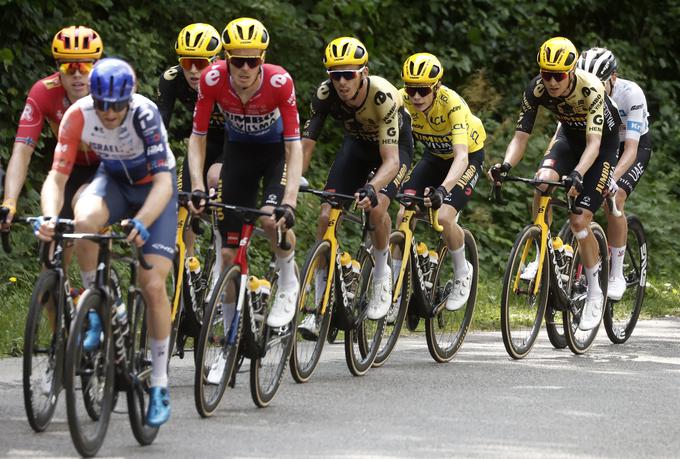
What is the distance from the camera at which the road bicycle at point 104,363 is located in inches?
260

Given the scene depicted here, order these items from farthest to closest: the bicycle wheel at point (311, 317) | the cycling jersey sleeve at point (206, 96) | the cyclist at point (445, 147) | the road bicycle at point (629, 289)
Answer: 1. the road bicycle at point (629, 289)
2. the cyclist at point (445, 147)
3. the bicycle wheel at point (311, 317)
4. the cycling jersey sleeve at point (206, 96)

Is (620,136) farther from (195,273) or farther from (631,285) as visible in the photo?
(195,273)

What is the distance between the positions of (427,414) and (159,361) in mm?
1739

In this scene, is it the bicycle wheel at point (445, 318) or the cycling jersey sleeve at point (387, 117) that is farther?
the bicycle wheel at point (445, 318)

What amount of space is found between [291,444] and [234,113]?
2405 millimetres

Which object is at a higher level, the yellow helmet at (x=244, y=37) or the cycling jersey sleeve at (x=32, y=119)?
the yellow helmet at (x=244, y=37)

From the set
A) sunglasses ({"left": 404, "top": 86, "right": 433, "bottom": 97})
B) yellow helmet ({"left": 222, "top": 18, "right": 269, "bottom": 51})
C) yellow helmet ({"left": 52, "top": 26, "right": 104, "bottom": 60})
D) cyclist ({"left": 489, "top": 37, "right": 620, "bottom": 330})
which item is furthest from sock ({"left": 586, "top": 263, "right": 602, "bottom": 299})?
yellow helmet ({"left": 52, "top": 26, "right": 104, "bottom": 60})

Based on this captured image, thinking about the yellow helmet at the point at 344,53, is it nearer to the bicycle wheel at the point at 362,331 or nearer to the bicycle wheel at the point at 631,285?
the bicycle wheel at the point at 362,331

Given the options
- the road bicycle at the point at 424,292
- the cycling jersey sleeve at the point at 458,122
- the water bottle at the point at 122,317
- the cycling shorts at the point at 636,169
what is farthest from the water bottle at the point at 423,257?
the water bottle at the point at 122,317

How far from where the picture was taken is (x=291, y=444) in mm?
7230

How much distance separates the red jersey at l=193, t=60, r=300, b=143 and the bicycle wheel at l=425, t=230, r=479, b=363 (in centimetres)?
217

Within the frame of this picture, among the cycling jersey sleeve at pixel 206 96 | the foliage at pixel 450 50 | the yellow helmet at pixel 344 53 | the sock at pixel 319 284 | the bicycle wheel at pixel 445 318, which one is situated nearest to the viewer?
the cycling jersey sleeve at pixel 206 96

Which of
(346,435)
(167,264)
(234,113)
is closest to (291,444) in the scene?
(346,435)

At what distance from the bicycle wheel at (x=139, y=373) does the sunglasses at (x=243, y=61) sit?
1.84 m
